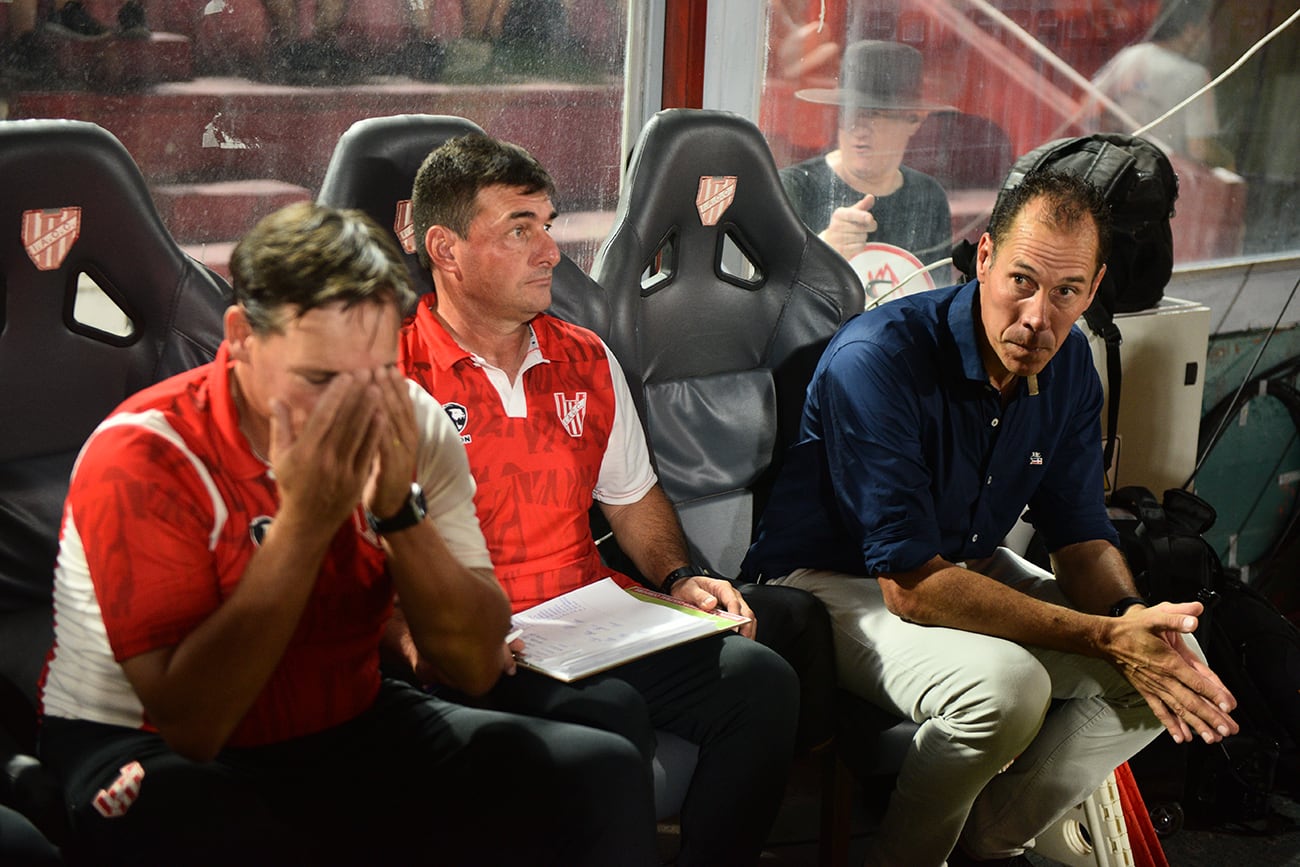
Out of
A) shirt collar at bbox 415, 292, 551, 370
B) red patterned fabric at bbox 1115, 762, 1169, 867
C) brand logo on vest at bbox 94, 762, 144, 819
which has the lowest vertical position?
red patterned fabric at bbox 1115, 762, 1169, 867

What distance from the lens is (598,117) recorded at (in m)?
2.88

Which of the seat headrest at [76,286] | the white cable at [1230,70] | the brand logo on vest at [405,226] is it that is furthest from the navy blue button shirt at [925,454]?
the white cable at [1230,70]

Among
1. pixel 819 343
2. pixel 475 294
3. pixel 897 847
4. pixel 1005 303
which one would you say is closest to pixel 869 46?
pixel 819 343

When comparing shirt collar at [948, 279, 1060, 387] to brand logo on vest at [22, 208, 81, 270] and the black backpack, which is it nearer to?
the black backpack

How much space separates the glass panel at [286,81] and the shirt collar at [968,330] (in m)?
0.96

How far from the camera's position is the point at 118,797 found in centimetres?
138

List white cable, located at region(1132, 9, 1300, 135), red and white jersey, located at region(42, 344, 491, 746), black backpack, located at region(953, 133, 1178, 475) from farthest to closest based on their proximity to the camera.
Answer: white cable, located at region(1132, 9, 1300, 135) → black backpack, located at region(953, 133, 1178, 475) → red and white jersey, located at region(42, 344, 491, 746)

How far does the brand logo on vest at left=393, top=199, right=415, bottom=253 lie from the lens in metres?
2.08

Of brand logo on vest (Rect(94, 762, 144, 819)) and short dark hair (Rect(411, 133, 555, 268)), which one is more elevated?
short dark hair (Rect(411, 133, 555, 268))

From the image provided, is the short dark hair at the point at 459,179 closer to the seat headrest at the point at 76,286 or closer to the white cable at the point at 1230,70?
the seat headrest at the point at 76,286

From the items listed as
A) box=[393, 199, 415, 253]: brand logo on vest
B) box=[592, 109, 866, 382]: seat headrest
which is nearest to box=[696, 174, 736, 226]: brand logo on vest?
box=[592, 109, 866, 382]: seat headrest

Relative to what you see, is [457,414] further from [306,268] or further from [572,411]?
[306,268]

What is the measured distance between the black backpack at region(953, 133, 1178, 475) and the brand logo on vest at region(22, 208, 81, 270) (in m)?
1.77

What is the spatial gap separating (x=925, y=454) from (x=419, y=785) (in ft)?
3.45
